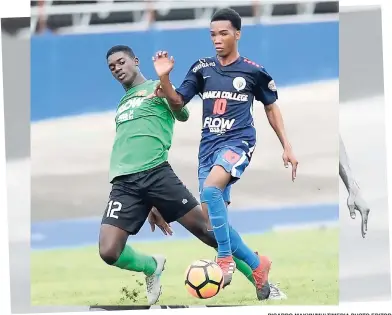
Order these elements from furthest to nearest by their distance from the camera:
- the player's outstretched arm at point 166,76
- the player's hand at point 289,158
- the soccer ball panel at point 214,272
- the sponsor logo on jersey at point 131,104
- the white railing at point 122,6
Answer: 1. the white railing at point 122,6
2. the sponsor logo on jersey at point 131,104
3. the player's hand at point 289,158
4. the player's outstretched arm at point 166,76
5. the soccer ball panel at point 214,272

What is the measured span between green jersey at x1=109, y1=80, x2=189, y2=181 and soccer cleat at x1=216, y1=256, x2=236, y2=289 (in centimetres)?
99

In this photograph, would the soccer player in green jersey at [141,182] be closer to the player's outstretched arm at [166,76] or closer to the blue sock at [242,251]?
the blue sock at [242,251]

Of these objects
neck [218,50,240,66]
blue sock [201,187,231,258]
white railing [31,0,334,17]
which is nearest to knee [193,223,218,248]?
blue sock [201,187,231,258]

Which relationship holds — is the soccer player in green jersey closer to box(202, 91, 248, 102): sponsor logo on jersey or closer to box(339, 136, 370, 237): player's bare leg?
box(202, 91, 248, 102): sponsor logo on jersey

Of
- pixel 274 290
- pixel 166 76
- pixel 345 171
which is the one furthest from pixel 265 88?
pixel 274 290

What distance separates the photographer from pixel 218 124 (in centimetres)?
621

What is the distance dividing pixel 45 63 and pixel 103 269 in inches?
73.6

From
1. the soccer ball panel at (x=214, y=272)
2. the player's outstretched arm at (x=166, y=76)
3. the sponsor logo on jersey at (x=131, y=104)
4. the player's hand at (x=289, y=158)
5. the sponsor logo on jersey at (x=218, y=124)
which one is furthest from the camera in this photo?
the sponsor logo on jersey at (x=131, y=104)

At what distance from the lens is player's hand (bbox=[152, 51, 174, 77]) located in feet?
19.7

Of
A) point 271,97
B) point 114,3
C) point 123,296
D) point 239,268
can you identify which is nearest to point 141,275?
point 123,296

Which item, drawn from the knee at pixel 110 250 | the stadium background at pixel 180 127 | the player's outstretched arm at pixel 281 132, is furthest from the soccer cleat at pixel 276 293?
the knee at pixel 110 250

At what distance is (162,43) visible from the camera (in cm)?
652

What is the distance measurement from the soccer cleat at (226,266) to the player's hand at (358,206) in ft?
3.65

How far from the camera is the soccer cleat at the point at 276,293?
625 centimetres
